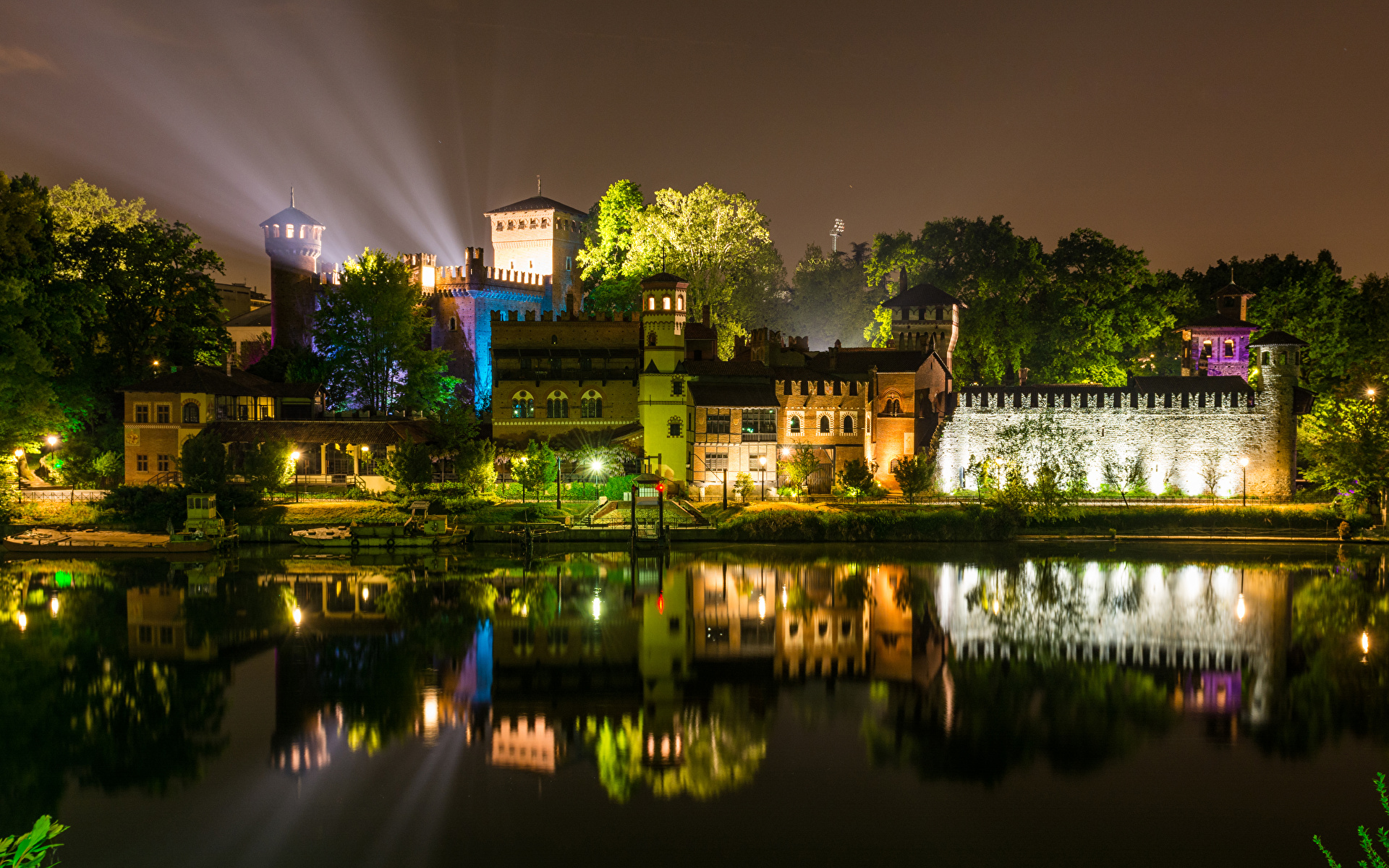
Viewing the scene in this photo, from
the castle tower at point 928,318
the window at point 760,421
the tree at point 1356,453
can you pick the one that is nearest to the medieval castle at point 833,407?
the window at point 760,421

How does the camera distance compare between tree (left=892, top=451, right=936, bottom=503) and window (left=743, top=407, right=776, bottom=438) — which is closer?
tree (left=892, top=451, right=936, bottom=503)

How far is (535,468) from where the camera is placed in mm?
41406

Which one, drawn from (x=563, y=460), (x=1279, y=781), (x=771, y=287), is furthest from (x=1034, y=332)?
(x=1279, y=781)

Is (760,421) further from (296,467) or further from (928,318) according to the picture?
(296,467)

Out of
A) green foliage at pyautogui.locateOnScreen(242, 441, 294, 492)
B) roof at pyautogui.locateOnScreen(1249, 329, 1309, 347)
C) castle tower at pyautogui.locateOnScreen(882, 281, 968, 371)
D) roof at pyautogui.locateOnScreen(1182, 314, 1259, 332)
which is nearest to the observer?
green foliage at pyautogui.locateOnScreen(242, 441, 294, 492)

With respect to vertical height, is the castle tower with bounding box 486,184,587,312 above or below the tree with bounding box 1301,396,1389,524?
above

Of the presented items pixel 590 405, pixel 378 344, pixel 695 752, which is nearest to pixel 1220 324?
pixel 590 405

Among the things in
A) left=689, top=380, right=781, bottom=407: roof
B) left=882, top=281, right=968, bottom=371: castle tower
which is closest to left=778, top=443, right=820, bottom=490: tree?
left=689, top=380, right=781, bottom=407: roof

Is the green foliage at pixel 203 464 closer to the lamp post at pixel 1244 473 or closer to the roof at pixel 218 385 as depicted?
the roof at pixel 218 385

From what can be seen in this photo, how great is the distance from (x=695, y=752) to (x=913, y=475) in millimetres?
27071

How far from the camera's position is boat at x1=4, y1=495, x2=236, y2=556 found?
36.2 metres

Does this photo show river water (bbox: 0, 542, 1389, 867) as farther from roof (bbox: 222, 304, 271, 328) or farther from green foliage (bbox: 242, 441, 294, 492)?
roof (bbox: 222, 304, 271, 328)

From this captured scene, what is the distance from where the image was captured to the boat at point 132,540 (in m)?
36.2

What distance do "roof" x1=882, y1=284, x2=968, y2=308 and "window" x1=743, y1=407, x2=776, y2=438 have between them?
→ 12.0 meters
